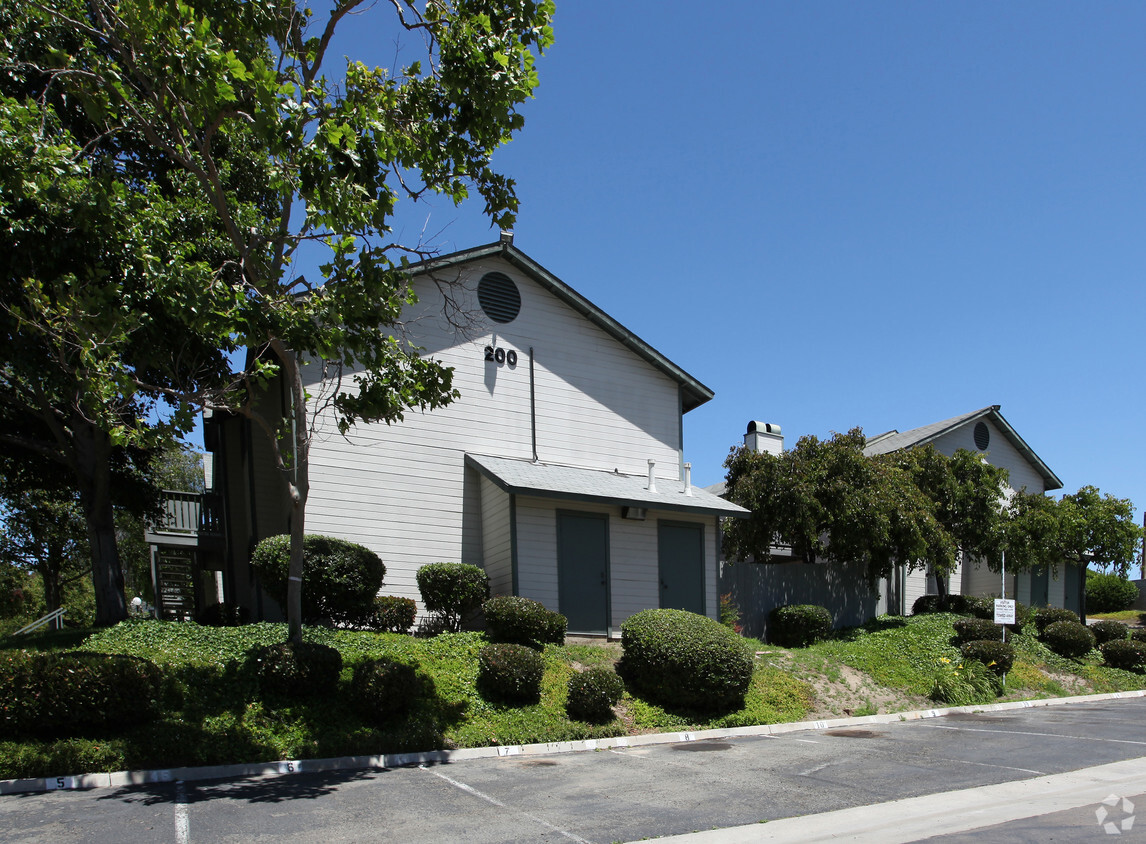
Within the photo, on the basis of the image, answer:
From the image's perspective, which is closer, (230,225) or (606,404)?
(230,225)

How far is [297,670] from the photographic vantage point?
11.5m

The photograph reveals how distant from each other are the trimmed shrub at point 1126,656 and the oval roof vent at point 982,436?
9.22 metres

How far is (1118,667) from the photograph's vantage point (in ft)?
69.4

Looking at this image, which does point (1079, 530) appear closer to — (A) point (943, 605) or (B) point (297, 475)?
(A) point (943, 605)

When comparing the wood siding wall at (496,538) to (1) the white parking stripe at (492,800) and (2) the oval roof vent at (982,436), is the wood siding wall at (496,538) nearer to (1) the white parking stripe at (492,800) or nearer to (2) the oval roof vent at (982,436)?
(1) the white parking stripe at (492,800)

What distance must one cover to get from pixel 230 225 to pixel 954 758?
11229 millimetres

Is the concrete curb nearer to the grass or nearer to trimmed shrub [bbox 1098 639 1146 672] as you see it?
the grass

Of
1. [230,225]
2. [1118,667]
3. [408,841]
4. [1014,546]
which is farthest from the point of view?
[1014,546]

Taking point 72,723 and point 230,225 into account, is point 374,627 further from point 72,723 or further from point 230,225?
point 230,225

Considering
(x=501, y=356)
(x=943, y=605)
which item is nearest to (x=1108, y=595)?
(x=943, y=605)

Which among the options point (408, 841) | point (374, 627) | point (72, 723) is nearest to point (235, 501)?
point (374, 627)

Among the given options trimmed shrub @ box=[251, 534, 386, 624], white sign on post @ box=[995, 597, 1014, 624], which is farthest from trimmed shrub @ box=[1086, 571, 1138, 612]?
trimmed shrub @ box=[251, 534, 386, 624]

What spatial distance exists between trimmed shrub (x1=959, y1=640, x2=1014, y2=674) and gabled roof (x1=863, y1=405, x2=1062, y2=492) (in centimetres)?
997

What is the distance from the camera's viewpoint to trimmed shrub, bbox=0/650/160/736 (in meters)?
9.50
